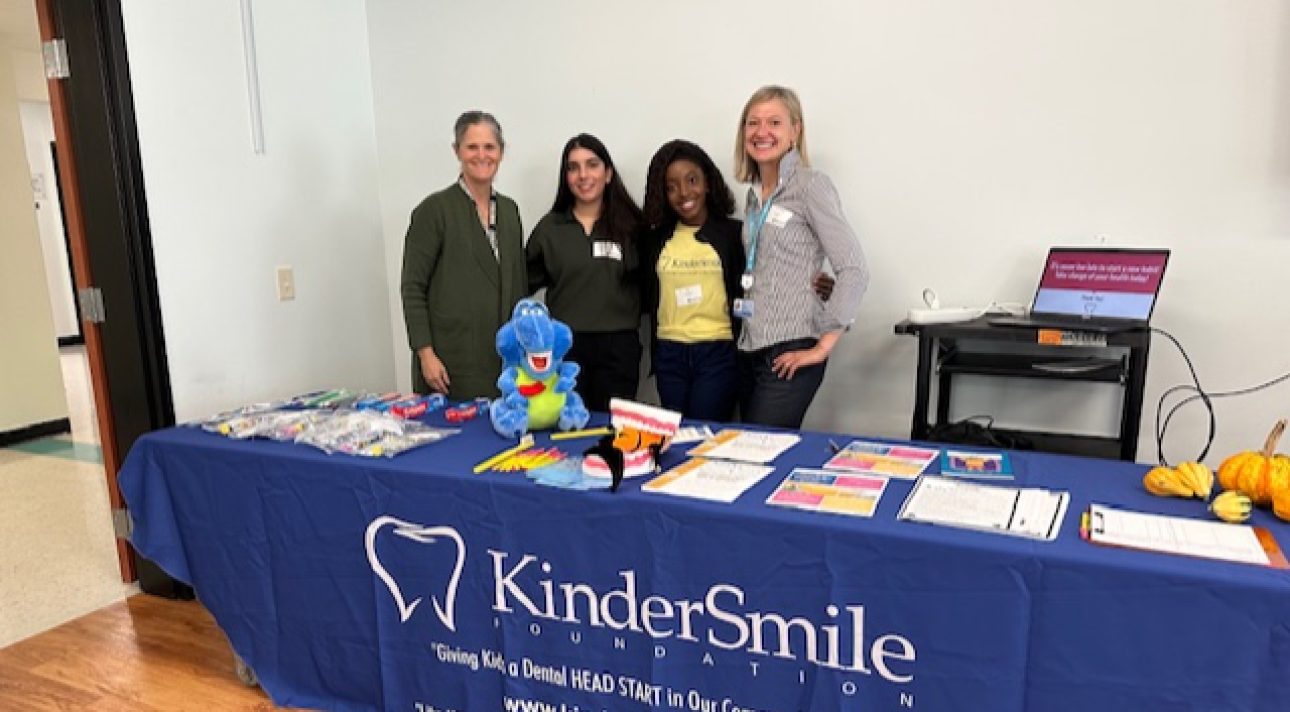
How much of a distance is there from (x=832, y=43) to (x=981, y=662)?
1.87 metres

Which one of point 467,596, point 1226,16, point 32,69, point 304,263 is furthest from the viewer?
point 32,69

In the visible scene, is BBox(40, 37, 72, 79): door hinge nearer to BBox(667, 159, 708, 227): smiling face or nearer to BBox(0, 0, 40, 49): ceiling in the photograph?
BBox(667, 159, 708, 227): smiling face

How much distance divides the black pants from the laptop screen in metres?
1.19

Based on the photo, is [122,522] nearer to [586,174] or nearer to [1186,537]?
[586,174]

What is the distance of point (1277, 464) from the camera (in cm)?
126

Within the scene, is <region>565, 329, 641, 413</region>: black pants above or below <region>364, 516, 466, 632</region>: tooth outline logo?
above

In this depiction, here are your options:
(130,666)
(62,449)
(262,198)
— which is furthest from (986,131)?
(62,449)

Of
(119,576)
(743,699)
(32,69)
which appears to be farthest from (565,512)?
(32,69)

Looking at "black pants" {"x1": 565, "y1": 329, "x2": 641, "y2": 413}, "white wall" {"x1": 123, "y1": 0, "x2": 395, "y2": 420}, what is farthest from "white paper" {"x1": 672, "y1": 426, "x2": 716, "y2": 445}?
"white wall" {"x1": 123, "y1": 0, "x2": 395, "y2": 420}

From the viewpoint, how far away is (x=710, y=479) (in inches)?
58.6

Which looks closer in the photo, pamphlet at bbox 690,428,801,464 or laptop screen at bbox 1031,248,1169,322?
pamphlet at bbox 690,428,801,464

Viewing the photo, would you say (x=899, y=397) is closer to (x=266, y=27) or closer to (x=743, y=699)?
(x=743, y=699)

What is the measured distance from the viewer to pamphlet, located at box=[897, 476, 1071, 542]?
1.22 metres

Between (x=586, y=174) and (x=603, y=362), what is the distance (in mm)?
576
